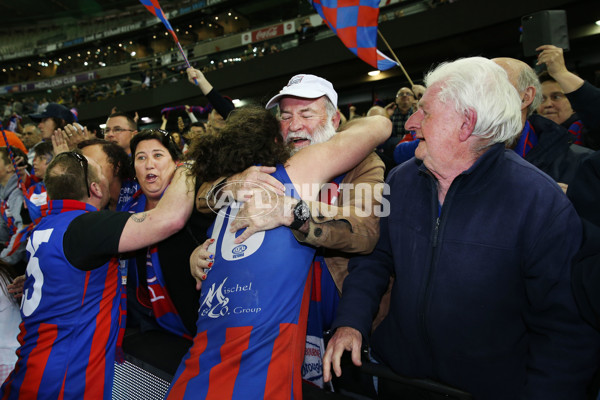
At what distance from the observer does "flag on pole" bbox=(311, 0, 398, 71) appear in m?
2.72

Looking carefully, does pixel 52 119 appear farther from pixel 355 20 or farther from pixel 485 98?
pixel 485 98

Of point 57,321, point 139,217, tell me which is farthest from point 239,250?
point 57,321

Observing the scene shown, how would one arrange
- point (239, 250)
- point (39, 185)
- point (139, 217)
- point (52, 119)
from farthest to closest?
point (52, 119) < point (39, 185) < point (139, 217) < point (239, 250)

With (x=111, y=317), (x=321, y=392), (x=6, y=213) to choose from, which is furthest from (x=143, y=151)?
(x=6, y=213)

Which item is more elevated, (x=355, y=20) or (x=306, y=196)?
(x=355, y=20)

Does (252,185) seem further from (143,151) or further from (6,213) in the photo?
(6,213)

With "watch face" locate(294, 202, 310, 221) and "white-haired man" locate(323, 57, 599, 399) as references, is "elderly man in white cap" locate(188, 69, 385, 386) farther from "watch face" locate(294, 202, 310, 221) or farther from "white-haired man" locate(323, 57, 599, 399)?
"white-haired man" locate(323, 57, 599, 399)

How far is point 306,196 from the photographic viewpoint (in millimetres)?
1533

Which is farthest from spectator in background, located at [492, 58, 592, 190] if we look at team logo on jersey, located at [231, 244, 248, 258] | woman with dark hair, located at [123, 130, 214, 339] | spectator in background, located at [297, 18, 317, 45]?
spectator in background, located at [297, 18, 317, 45]

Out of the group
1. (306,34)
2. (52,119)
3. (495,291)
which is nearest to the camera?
(495,291)

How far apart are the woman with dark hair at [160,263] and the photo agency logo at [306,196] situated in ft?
0.75

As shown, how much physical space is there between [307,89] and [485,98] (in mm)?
922

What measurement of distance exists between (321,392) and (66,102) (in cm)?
2690

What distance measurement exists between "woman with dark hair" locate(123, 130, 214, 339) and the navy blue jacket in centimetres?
91
